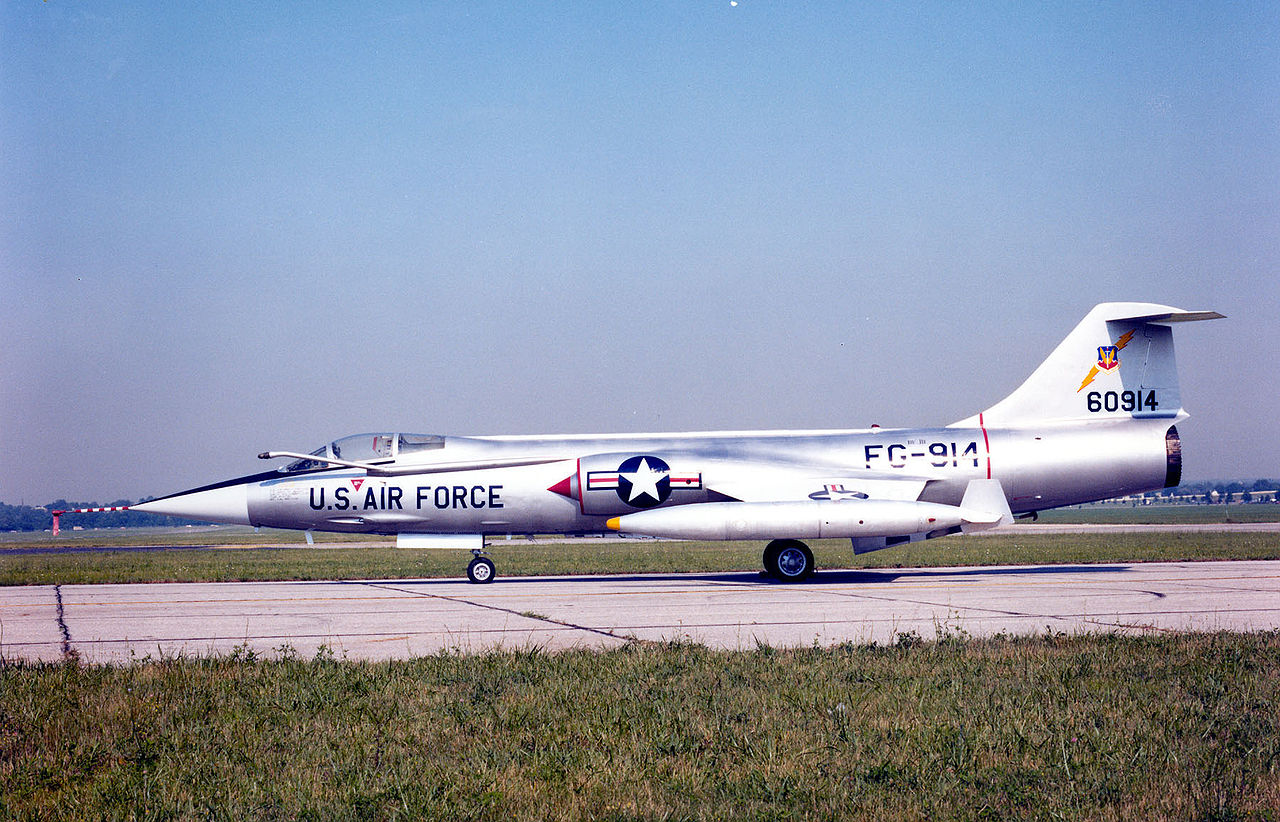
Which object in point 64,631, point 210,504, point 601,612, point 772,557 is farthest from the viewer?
point 210,504

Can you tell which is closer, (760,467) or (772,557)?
(772,557)

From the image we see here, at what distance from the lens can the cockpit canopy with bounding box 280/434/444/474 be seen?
2172cm

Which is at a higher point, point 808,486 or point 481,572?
point 808,486

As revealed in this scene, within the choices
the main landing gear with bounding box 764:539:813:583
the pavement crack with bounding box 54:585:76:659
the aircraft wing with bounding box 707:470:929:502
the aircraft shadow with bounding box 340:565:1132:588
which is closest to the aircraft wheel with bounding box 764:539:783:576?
the main landing gear with bounding box 764:539:813:583

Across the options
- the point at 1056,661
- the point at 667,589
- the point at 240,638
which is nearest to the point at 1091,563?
the point at 667,589

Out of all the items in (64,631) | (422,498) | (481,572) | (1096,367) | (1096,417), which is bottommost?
(481,572)

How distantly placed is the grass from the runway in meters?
1.78

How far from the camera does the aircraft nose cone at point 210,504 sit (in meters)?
21.5

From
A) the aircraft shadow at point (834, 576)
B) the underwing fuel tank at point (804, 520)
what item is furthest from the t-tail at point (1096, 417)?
the underwing fuel tank at point (804, 520)

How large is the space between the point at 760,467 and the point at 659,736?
49.2ft

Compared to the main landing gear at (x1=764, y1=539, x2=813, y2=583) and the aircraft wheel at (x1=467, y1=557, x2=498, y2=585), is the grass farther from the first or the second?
the aircraft wheel at (x1=467, y1=557, x2=498, y2=585)

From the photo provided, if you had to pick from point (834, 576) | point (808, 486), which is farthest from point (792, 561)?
point (834, 576)

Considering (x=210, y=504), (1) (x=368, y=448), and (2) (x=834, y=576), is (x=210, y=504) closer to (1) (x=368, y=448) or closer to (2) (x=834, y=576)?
(1) (x=368, y=448)

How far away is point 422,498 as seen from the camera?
21.3 m
